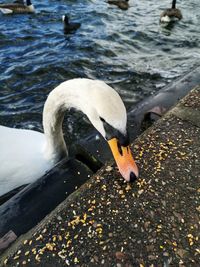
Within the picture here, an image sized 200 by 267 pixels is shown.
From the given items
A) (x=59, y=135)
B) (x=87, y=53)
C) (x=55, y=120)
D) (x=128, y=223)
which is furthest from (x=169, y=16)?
(x=128, y=223)

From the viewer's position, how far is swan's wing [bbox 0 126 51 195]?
4.13 m

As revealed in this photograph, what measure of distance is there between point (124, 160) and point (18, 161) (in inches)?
70.5

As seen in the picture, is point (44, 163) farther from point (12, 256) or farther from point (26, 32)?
point (26, 32)

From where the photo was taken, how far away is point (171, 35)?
36.2 feet

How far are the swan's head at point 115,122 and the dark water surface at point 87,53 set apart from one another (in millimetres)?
3175

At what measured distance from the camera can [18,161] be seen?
4188 mm

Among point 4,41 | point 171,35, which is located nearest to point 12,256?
point 4,41

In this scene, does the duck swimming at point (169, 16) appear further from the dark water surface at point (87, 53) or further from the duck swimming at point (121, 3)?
the duck swimming at point (121, 3)

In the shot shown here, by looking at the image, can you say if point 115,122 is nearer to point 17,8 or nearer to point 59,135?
point 59,135

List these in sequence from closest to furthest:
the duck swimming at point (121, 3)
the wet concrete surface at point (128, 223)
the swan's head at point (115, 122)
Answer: the wet concrete surface at point (128, 223)
the swan's head at point (115, 122)
the duck swimming at point (121, 3)

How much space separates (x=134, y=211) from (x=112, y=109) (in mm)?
863

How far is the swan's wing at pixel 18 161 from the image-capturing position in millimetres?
4129

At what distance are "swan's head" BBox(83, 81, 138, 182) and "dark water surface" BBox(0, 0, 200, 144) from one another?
10.4 ft

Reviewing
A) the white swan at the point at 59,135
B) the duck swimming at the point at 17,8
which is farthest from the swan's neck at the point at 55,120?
the duck swimming at the point at 17,8
